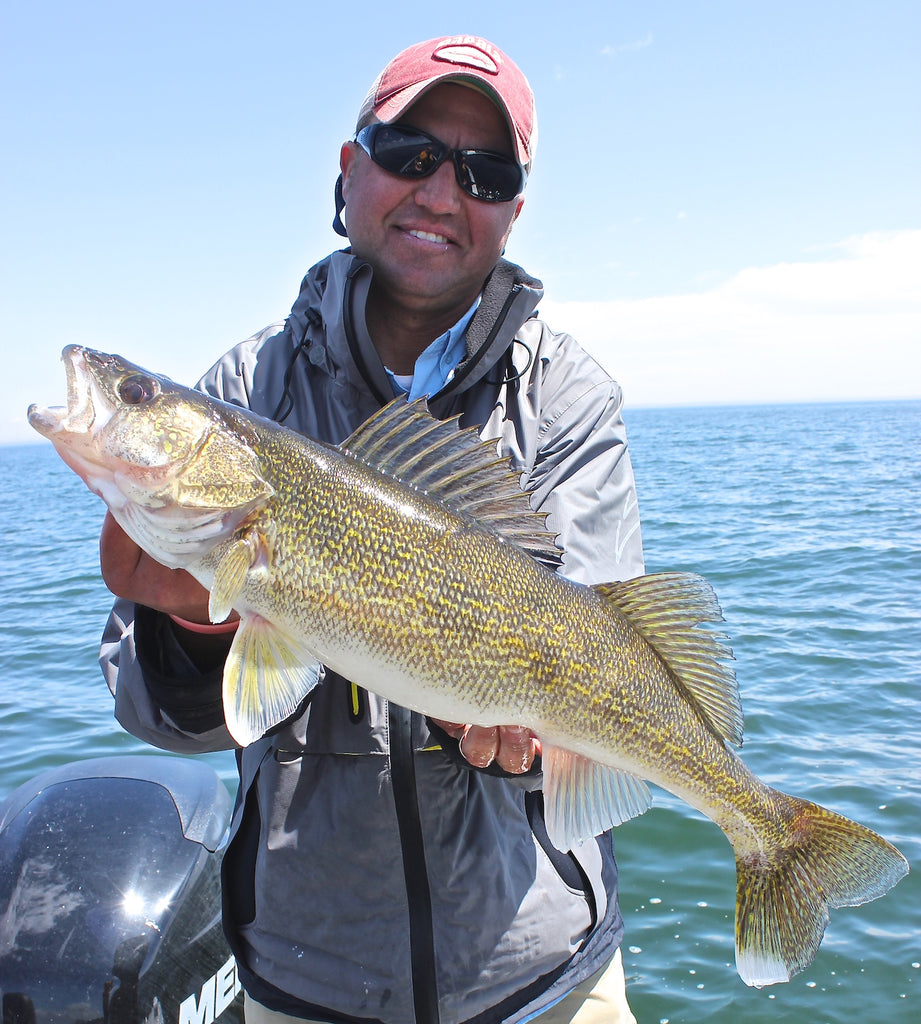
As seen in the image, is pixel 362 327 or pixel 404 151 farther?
pixel 404 151

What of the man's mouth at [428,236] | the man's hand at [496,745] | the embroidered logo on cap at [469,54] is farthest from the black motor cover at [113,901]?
the embroidered logo on cap at [469,54]

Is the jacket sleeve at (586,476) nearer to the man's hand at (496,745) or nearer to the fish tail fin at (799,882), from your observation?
the man's hand at (496,745)

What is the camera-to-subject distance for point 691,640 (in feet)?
8.86

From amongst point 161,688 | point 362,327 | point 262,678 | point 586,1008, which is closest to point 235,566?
point 262,678

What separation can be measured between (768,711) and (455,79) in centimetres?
731

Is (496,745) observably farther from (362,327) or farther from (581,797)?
(362,327)

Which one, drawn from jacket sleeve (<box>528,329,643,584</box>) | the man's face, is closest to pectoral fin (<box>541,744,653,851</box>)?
jacket sleeve (<box>528,329,643,584</box>)

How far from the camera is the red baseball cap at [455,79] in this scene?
2986mm

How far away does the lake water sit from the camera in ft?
17.4

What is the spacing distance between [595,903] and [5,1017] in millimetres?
2183

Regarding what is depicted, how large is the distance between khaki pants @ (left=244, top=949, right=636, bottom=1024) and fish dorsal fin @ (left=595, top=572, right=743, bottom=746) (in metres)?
0.94

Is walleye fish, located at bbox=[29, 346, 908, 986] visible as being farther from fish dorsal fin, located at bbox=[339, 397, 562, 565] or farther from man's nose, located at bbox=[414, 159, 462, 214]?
man's nose, located at bbox=[414, 159, 462, 214]

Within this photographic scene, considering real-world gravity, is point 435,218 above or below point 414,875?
above

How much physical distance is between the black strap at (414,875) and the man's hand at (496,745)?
0.54 feet
